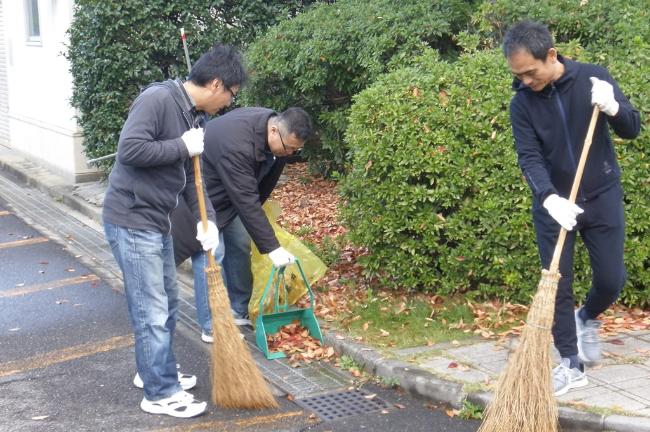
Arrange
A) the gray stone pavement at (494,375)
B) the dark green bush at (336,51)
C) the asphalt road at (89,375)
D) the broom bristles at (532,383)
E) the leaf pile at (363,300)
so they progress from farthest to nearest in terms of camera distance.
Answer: the dark green bush at (336,51) → the leaf pile at (363,300) → the asphalt road at (89,375) → the gray stone pavement at (494,375) → the broom bristles at (532,383)

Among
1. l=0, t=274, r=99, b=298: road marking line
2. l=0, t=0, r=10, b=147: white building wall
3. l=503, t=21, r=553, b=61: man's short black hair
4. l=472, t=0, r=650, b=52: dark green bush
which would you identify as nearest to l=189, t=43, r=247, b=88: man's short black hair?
l=503, t=21, r=553, b=61: man's short black hair

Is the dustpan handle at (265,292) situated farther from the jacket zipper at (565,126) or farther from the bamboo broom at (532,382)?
the jacket zipper at (565,126)

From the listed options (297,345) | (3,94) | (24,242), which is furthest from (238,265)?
(3,94)

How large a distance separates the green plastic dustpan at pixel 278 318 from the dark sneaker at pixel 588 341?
5.72ft

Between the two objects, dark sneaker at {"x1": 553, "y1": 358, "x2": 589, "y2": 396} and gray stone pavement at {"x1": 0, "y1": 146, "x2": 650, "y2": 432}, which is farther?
dark sneaker at {"x1": 553, "y1": 358, "x2": 589, "y2": 396}

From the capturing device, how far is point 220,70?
15.9 ft

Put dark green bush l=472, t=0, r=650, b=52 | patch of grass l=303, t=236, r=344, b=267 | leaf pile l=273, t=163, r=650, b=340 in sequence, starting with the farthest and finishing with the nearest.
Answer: patch of grass l=303, t=236, r=344, b=267 → dark green bush l=472, t=0, r=650, b=52 → leaf pile l=273, t=163, r=650, b=340

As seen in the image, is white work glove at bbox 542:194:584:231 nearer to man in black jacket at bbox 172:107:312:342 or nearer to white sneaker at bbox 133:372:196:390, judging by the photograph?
man in black jacket at bbox 172:107:312:342

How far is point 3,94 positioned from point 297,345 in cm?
1284

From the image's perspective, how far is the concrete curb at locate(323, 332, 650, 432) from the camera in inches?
176

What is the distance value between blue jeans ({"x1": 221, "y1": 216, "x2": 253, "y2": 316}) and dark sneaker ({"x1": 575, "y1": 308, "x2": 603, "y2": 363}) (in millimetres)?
2421

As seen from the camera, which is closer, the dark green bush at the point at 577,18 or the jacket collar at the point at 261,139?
the jacket collar at the point at 261,139

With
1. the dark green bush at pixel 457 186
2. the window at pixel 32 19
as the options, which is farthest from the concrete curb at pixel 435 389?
the window at pixel 32 19

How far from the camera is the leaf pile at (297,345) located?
19.3ft
